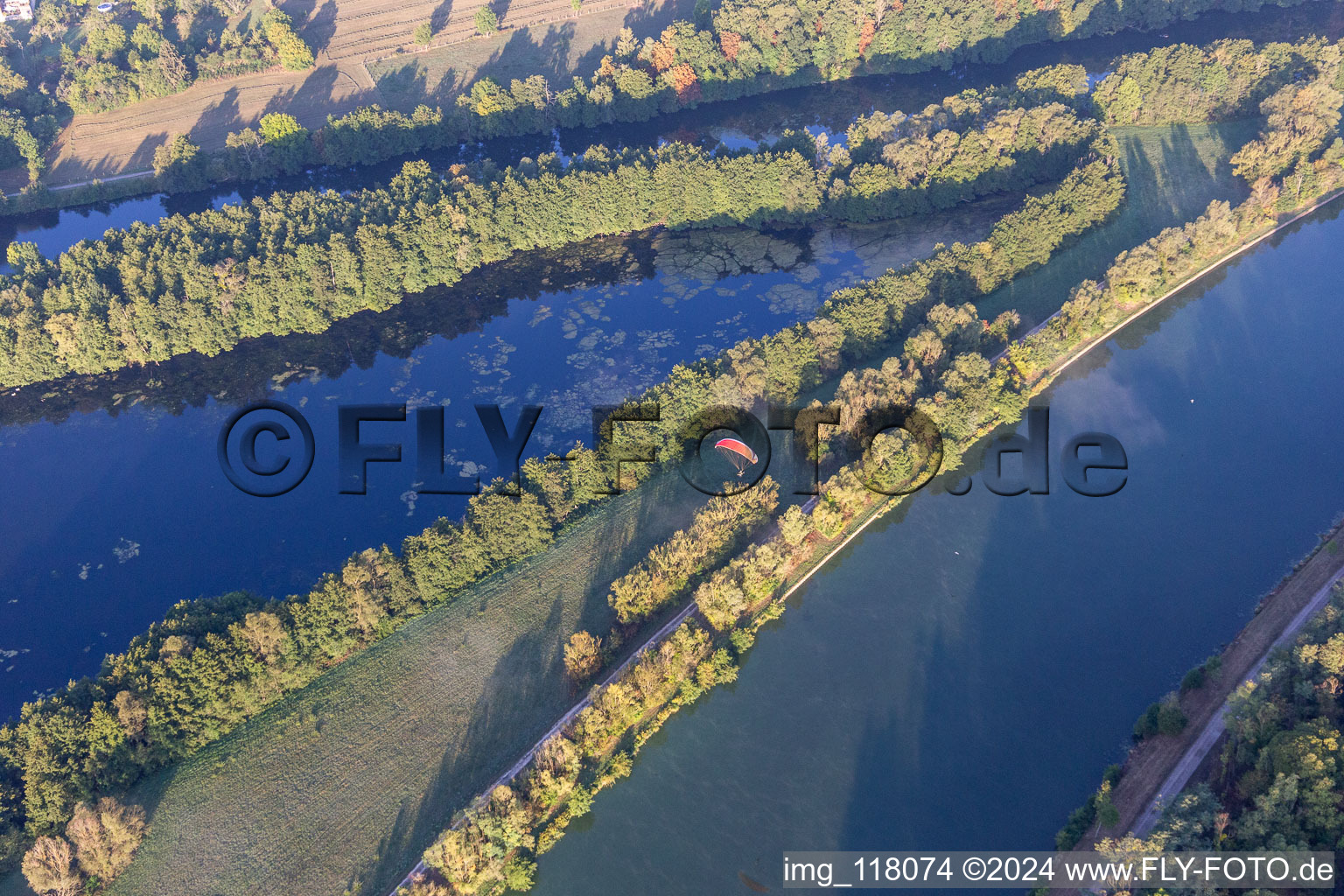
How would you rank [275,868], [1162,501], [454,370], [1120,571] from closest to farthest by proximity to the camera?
[275,868]
[1120,571]
[1162,501]
[454,370]

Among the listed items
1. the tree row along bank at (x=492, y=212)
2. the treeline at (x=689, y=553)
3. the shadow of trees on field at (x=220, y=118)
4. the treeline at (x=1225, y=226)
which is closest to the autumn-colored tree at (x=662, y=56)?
the tree row along bank at (x=492, y=212)

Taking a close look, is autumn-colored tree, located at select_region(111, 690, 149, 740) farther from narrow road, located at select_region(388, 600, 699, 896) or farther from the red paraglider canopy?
the red paraglider canopy

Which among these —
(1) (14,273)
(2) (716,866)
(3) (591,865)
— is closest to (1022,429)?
(2) (716,866)

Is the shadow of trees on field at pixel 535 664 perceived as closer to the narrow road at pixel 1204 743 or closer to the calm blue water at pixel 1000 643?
the calm blue water at pixel 1000 643

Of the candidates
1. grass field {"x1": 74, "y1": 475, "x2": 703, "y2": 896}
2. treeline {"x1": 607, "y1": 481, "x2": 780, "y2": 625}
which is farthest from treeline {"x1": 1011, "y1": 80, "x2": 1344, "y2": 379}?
grass field {"x1": 74, "y1": 475, "x2": 703, "y2": 896}

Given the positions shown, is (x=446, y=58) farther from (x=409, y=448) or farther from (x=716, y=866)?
(x=716, y=866)
